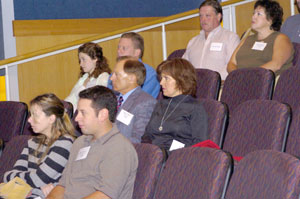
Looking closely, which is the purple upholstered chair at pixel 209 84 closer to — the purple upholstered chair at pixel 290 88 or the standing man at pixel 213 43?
the purple upholstered chair at pixel 290 88

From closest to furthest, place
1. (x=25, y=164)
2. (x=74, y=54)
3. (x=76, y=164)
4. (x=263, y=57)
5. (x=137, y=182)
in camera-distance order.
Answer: (x=137, y=182) < (x=76, y=164) < (x=25, y=164) < (x=263, y=57) < (x=74, y=54)

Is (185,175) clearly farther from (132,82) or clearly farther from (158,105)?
(132,82)

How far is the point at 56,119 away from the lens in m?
3.00

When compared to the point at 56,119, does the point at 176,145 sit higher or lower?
lower

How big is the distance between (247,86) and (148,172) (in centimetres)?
134

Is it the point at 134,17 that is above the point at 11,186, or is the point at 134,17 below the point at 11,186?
above

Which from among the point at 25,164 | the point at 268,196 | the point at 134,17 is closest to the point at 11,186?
the point at 25,164

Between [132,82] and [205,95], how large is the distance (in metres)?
0.59

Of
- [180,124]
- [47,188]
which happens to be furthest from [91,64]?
[47,188]

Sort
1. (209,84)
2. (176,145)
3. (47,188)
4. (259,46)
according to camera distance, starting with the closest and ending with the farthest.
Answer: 1. (47,188)
2. (176,145)
3. (209,84)
4. (259,46)

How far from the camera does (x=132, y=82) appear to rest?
3391 mm

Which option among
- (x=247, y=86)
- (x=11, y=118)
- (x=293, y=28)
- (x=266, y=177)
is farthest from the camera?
(x=293, y=28)

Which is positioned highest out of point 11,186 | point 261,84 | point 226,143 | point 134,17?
point 134,17

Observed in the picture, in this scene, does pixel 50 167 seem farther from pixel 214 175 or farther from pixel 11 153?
pixel 214 175
